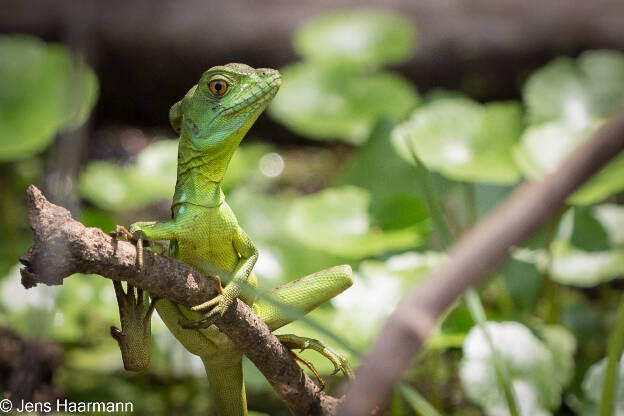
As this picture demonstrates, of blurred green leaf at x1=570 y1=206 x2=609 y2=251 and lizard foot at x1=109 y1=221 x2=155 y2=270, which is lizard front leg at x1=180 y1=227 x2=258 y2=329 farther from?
blurred green leaf at x1=570 y1=206 x2=609 y2=251

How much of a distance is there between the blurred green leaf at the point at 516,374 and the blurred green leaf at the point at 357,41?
181cm

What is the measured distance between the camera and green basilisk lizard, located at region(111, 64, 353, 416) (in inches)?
37.2

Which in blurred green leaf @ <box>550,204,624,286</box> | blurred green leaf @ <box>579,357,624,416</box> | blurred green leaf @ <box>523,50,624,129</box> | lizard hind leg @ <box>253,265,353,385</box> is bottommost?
blurred green leaf @ <box>579,357,624,416</box>

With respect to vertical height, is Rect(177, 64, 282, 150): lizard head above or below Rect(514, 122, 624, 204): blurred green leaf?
above

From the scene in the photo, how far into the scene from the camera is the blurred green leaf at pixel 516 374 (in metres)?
1.72

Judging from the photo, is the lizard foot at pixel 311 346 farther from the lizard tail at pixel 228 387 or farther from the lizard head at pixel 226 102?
the lizard head at pixel 226 102

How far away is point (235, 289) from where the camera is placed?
2.99ft

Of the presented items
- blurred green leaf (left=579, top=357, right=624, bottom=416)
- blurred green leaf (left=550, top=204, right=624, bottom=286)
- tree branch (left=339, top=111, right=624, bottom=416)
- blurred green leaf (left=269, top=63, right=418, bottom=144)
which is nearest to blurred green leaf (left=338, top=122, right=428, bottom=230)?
blurred green leaf (left=269, top=63, right=418, bottom=144)

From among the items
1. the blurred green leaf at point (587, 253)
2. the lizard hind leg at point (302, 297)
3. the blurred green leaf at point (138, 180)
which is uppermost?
the lizard hind leg at point (302, 297)

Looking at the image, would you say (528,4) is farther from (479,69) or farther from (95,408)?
(95,408)

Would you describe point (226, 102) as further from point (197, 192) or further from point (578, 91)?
point (578, 91)

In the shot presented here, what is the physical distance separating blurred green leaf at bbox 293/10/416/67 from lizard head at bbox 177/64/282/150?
7.50 feet

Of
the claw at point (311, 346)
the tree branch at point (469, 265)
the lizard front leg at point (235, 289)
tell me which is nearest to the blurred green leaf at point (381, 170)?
the claw at point (311, 346)

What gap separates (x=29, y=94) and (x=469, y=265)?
94.6 inches
